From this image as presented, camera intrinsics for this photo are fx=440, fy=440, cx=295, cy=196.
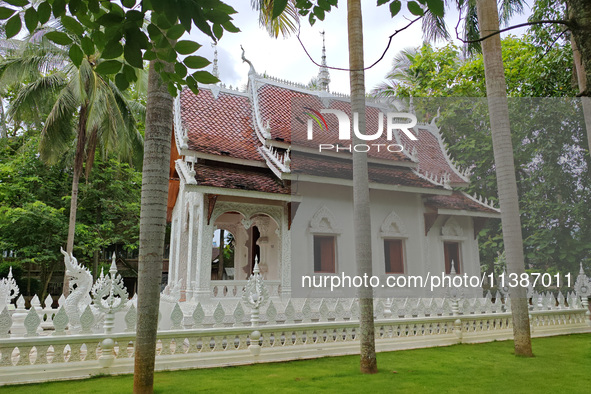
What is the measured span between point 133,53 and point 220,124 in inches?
414

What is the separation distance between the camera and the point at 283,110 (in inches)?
529

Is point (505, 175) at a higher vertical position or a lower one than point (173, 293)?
higher

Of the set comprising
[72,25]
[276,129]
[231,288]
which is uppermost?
A: [276,129]

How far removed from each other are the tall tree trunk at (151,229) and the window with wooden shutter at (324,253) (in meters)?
6.26

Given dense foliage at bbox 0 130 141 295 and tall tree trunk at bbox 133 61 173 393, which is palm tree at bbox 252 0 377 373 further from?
dense foliage at bbox 0 130 141 295

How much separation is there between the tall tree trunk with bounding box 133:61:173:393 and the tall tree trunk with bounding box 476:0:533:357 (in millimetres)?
5690

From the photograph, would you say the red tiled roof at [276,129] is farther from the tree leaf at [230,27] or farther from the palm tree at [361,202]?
the tree leaf at [230,27]

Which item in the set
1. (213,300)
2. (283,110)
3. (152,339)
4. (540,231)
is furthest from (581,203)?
(152,339)

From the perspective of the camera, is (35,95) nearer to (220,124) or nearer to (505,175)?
(220,124)

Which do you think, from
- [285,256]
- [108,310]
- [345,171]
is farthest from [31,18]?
[345,171]

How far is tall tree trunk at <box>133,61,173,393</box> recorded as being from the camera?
16.2 feet

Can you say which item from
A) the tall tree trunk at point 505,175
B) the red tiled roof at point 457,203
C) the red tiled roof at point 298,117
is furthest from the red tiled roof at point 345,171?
the tall tree trunk at point 505,175

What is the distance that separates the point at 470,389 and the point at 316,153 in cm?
745

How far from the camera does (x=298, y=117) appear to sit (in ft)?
42.3
